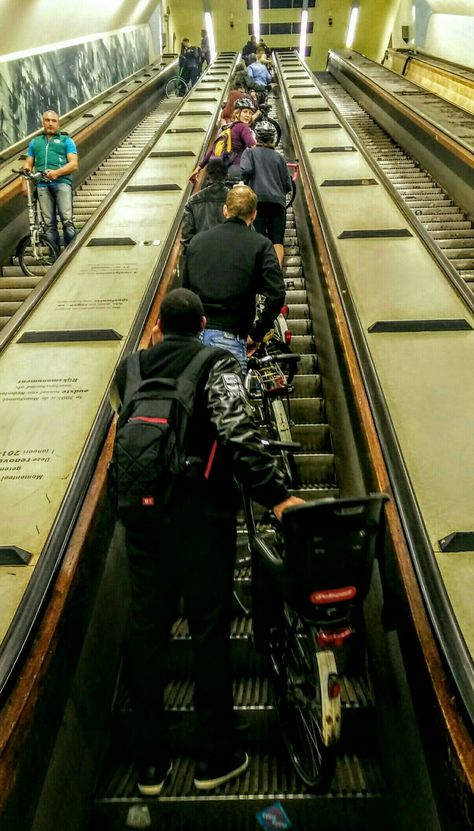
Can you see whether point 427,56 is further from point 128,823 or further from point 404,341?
point 128,823

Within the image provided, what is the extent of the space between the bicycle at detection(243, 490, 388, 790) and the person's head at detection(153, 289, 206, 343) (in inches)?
29.2

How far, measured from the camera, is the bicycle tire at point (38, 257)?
579cm

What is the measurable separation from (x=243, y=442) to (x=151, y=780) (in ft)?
4.00

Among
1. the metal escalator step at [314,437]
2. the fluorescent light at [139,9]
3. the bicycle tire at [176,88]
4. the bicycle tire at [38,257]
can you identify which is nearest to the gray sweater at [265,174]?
the bicycle tire at [38,257]

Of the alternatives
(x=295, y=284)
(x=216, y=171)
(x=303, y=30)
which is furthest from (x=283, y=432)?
(x=303, y=30)

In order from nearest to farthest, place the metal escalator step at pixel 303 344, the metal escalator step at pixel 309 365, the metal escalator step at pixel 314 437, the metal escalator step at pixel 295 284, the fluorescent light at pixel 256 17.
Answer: the metal escalator step at pixel 314 437 < the metal escalator step at pixel 309 365 < the metal escalator step at pixel 303 344 < the metal escalator step at pixel 295 284 < the fluorescent light at pixel 256 17

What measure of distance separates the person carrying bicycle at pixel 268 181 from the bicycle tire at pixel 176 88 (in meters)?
12.8

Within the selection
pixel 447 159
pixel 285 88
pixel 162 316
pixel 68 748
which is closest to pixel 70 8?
pixel 285 88

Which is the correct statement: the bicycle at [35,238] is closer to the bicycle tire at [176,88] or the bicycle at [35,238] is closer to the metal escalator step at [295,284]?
the metal escalator step at [295,284]

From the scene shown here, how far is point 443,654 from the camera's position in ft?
6.01

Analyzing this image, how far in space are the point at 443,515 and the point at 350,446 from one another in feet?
3.41

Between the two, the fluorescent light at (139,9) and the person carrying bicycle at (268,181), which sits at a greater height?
the fluorescent light at (139,9)

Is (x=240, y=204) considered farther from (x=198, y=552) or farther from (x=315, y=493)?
(x=198, y=552)

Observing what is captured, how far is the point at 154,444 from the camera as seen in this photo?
1890 mm
